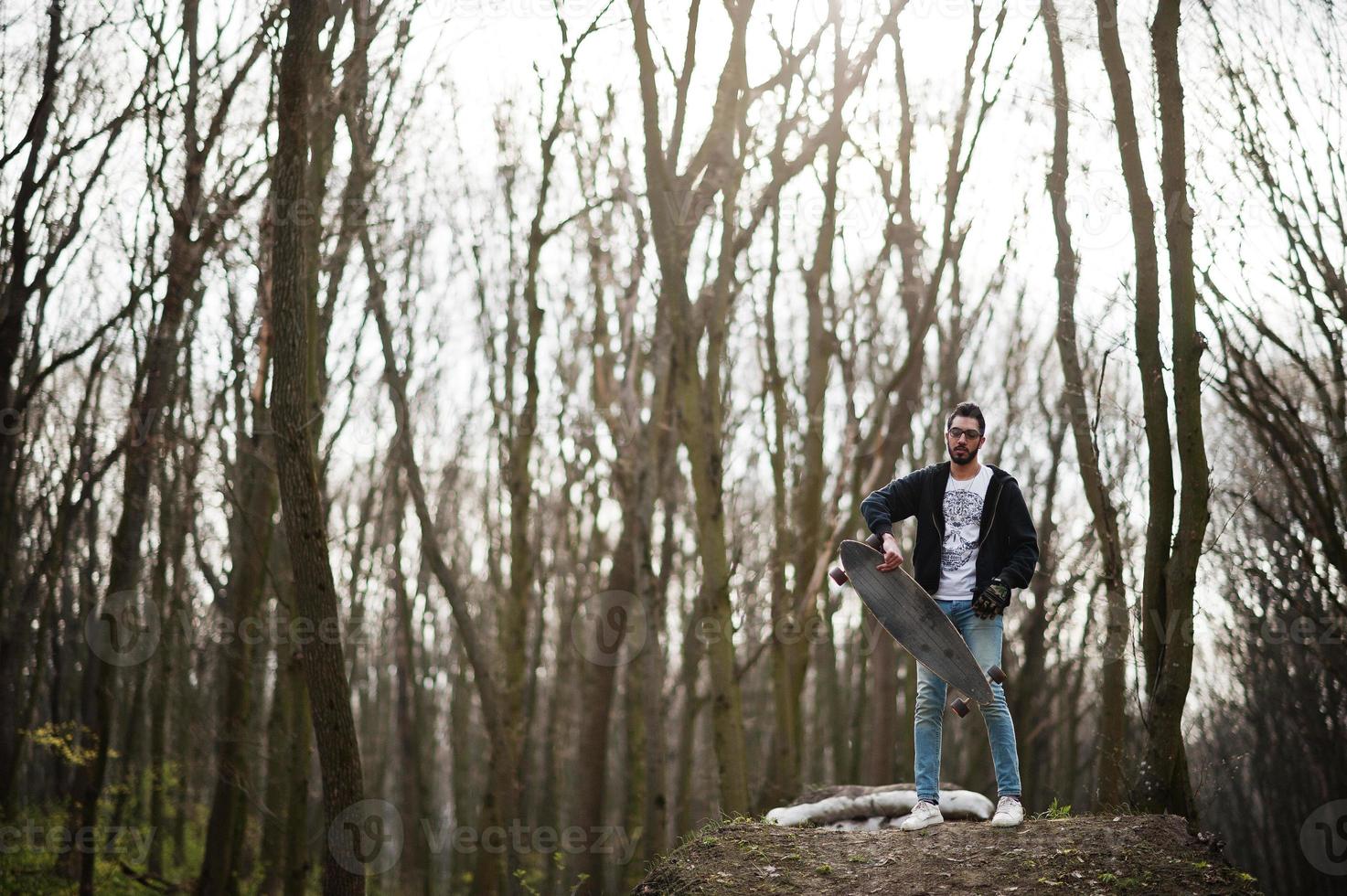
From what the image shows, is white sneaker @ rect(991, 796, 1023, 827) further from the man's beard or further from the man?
the man's beard

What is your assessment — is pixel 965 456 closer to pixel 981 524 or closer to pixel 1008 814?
pixel 981 524

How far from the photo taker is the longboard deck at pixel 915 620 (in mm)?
5625

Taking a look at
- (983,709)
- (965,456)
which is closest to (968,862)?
(983,709)

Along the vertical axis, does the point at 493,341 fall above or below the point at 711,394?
above

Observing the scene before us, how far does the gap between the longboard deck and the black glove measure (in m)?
0.17

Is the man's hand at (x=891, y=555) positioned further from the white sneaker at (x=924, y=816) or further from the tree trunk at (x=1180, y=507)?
the tree trunk at (x=1180, y=507)

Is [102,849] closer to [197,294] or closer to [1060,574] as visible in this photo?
[197,294]

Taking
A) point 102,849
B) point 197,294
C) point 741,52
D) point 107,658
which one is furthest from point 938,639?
point 102,849

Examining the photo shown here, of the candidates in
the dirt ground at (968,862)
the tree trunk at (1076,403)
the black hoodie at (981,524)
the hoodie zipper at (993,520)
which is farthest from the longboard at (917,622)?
the tree trunk at (1076,403)

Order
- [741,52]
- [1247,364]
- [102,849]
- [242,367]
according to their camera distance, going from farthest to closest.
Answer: [102,849], [242,367], [1247,364], [741,52]

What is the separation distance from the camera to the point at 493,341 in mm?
18375

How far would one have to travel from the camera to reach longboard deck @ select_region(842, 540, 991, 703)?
5.62 m

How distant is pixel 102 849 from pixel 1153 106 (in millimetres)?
16870

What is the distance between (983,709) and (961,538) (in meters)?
0.87
